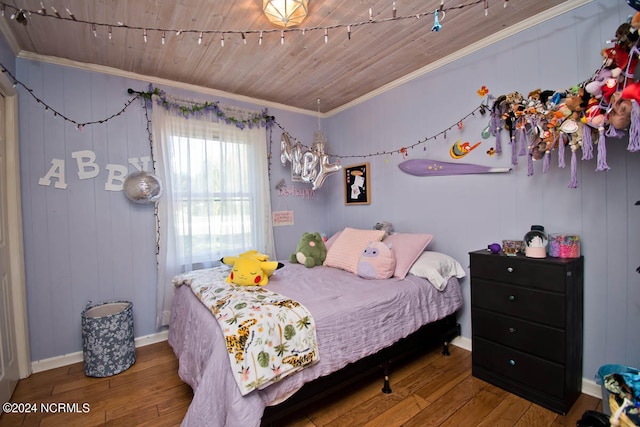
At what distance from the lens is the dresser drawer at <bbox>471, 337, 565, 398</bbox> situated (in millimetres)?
1711

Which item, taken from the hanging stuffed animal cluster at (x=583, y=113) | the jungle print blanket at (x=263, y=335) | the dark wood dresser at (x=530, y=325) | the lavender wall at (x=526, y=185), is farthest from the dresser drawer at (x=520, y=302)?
the jungle print blanket at (x=263, y=335)

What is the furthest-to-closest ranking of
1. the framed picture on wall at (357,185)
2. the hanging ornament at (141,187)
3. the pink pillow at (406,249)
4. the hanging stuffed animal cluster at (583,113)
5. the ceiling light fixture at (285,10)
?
1. the framed picture on wall at (357,185)
2. the hanging ornament at (141,187)
3. the pink pillow at (406,249)
4. the ceiling light fixture at (285,10)
5. the hanging stuffed animal cluster at (583,113)

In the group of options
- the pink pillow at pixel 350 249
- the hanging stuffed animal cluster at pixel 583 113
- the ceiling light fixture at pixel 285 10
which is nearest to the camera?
the hanging stuffed animal cluster at pixel 583 113

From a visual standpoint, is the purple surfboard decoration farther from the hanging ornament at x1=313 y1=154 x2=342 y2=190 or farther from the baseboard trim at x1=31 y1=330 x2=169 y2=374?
the baseboard trim at x1=31 y1=330 x2=169 y2=374

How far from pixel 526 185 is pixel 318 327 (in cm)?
178

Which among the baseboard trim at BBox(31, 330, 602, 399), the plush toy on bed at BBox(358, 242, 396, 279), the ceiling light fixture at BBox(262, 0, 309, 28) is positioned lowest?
the baseboard trim at BBox(31, 330, 602, 399)

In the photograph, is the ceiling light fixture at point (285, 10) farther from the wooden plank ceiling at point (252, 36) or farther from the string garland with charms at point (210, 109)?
the string garland with charms at point (210, 109)

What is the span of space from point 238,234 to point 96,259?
1232 mm

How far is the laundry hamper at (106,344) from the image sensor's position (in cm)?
216

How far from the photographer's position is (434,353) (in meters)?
2.44

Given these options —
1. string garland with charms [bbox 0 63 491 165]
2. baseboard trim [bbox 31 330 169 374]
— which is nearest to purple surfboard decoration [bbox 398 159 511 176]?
string garland with charms [bbox 0 63 491 165]

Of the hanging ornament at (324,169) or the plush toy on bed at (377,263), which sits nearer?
the plush toy on bed at (377,263)

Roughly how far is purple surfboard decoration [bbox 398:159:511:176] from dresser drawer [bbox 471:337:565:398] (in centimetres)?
127

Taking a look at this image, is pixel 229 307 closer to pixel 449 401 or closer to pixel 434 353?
pixel 449 401
